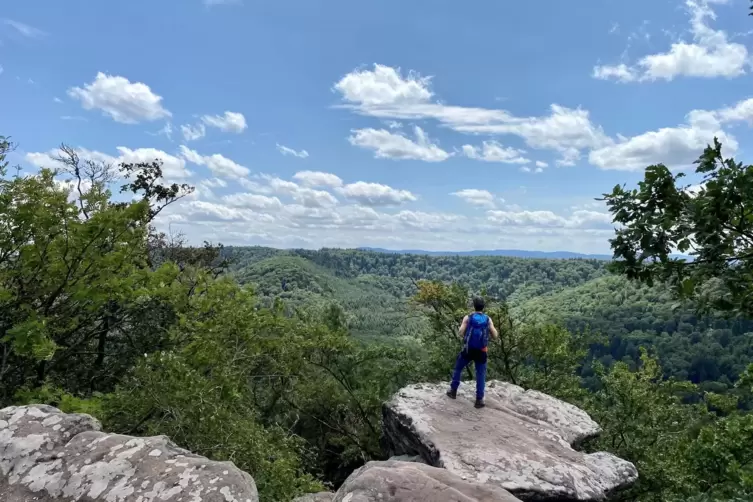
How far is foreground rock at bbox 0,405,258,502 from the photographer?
5.24 meters

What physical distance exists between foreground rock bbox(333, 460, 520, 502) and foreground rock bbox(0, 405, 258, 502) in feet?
4.51

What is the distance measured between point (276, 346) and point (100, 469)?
8.43 meters

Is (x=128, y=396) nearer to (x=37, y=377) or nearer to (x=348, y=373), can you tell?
(x=37, y=377)

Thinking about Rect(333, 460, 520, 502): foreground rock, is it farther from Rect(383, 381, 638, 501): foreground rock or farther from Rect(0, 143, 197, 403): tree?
Rect(0, 143, 197, 403): tree

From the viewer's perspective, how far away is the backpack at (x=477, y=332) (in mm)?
12641

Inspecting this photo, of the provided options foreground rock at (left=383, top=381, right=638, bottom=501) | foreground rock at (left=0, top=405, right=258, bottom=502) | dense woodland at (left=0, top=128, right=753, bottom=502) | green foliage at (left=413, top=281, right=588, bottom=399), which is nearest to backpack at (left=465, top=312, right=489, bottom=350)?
foreground rock at (left=383, top=381, right=638, bottom=501)

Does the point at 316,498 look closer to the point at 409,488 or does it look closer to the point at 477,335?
the point at 409,488

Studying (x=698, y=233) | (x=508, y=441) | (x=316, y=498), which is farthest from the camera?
(x=508, y=441)

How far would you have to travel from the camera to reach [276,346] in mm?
14062

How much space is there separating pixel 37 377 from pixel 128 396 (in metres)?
3.93

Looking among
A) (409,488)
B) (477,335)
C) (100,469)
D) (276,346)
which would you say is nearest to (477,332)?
(477,335)

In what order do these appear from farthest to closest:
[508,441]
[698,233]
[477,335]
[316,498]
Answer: [477,335] < [508,441] < [316,498] < [698,233]

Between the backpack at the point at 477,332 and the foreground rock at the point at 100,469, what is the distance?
8.02 meters

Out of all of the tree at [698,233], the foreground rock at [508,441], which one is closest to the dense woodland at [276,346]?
Answer: the tree at [698,233]
